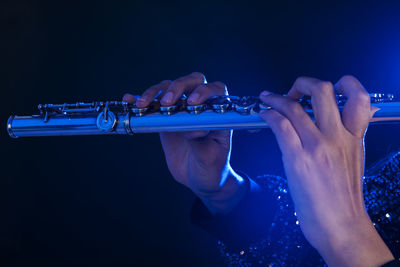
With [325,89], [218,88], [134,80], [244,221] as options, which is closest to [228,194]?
[244,221]

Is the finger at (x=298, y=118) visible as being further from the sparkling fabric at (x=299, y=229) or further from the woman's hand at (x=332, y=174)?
the sparkling fabric at (x=299, y=229)

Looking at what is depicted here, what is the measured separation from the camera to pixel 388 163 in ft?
2.34

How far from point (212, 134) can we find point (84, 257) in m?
1.19

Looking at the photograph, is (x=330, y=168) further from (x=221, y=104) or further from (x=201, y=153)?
(x=201, y=153)

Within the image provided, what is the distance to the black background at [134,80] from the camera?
3.28 feet

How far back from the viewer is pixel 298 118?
17.4 inches

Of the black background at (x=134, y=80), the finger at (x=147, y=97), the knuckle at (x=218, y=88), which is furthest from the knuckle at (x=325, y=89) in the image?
the black background at (x=134, y=80)

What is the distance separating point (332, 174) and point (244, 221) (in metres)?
0.35

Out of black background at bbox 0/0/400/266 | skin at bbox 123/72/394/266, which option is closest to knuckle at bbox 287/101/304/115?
skin at bbox 123/72/394/266

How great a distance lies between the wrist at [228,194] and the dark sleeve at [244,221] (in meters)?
0.01

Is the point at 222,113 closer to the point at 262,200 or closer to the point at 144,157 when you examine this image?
the point at 262,200

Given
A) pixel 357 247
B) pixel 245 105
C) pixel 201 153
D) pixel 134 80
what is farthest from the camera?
pixel 134 80

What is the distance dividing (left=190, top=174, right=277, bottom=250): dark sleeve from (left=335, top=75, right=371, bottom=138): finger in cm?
37

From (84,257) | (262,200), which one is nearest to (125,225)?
(84,257)
